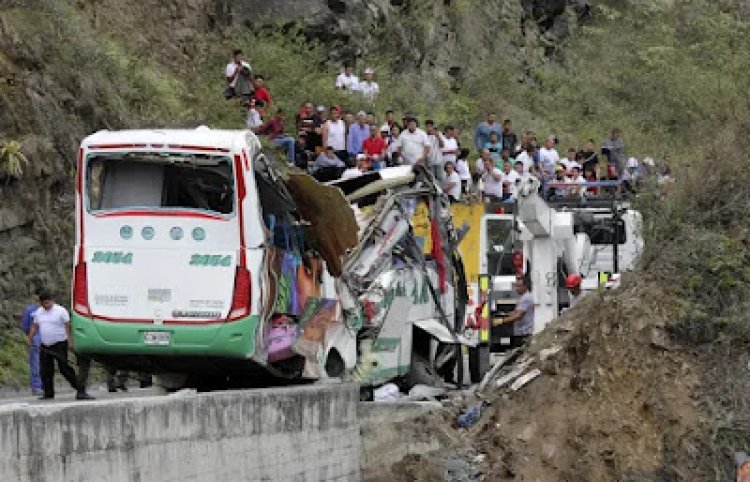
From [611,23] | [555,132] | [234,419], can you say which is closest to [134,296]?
[234,419]

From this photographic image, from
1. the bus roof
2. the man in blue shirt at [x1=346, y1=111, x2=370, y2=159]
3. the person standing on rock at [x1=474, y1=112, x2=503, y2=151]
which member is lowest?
the bus roof

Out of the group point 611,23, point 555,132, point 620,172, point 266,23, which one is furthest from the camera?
point 611,23

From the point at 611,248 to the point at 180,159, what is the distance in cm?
1229

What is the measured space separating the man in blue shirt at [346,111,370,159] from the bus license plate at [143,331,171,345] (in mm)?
11952

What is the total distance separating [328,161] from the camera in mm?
27391

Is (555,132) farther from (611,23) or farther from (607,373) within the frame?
(607,373)

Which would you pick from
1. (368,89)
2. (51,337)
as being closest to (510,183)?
(368,89)

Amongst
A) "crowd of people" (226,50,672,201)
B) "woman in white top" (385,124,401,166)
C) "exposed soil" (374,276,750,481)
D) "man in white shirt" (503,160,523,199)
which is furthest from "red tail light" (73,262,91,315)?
"man in white shirt" (503,160,523,199)

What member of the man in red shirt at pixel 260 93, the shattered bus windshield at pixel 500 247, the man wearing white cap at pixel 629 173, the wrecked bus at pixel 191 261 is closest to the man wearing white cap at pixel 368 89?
the man in red shirt at pixel 260 93

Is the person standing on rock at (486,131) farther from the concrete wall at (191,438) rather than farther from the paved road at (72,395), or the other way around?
the concrete wall at (191,438)

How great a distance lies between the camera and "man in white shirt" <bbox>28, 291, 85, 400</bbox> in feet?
64.5

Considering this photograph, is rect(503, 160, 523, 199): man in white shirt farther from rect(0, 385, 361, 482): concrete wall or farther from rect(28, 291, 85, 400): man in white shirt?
rect(0, 385, 361, 482): concrete wall

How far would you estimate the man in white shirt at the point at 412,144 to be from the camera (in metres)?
29.0

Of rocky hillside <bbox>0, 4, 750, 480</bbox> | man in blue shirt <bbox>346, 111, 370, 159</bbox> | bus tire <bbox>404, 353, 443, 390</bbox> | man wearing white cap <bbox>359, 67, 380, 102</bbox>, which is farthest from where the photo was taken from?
man wearing white cap <bbox>359, 67, 380, 102</bbox>
